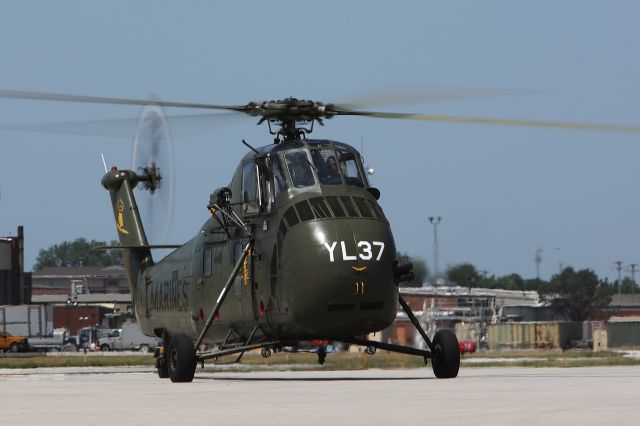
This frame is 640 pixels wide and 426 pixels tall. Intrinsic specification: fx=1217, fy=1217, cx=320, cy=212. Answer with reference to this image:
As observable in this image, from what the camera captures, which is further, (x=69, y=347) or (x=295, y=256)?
(x=69, y=347)

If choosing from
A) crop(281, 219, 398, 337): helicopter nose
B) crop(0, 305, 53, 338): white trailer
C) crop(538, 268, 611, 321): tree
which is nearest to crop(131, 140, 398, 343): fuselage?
crop(281, 219, 398, 337): helicopter nose

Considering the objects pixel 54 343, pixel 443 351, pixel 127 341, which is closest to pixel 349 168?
pixel 443 351

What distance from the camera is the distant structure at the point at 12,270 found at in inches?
4749

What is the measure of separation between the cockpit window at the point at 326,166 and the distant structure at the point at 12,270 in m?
97.6

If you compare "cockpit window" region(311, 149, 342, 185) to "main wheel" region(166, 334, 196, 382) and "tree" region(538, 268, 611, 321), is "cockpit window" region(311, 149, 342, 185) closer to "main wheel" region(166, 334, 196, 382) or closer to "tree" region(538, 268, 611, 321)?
"main wheel" region(166, 334, 196, 382)

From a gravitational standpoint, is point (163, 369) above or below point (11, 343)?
above

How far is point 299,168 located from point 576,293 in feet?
514

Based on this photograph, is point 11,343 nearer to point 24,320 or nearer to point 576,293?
point 24,320

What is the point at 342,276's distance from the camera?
25.5 m

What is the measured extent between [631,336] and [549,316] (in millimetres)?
48091

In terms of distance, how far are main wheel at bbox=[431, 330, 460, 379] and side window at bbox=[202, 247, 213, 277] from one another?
21.9 ft

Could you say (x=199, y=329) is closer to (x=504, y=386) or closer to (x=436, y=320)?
(x=504, y=386)

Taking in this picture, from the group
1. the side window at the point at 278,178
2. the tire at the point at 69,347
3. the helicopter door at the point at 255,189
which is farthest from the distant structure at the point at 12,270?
the side window at the point at 278,178

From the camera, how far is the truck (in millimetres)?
99188
